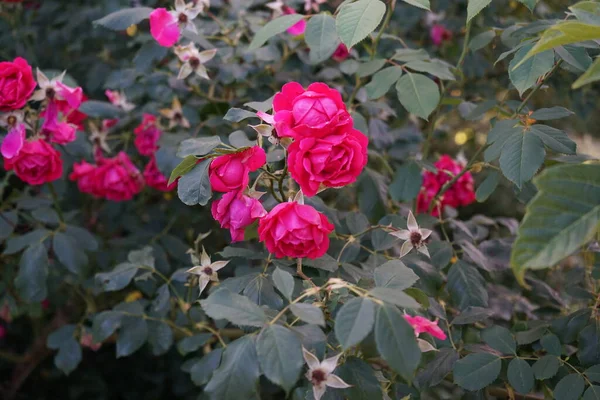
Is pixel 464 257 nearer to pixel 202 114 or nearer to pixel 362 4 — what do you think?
pixel 362 4

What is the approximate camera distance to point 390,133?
1.59 m

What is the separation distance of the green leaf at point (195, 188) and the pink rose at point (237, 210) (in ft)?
0.18

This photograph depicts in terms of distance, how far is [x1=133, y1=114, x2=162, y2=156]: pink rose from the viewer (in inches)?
61.5

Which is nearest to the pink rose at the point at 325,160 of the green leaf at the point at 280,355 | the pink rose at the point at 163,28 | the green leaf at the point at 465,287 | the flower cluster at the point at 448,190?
the green leaf at the point at 280,355

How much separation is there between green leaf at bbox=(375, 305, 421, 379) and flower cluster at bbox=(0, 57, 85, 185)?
0.88m

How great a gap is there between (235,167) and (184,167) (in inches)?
3.0

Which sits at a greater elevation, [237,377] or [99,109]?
[237,377]

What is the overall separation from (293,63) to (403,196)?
1.64ft

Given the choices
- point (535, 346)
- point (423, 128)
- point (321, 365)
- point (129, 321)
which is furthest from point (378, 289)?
point (423, 128)

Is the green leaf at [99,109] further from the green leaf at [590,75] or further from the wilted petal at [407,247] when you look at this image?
the green leaf at [590,75]

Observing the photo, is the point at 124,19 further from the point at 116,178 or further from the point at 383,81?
the point at 383,81

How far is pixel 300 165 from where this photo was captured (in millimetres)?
862

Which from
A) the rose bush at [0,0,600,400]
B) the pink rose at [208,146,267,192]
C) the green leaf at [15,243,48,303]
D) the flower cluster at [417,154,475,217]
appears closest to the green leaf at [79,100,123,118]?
the rose bush at [0,0,600,400]

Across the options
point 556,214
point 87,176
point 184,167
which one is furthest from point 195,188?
point 87,176
